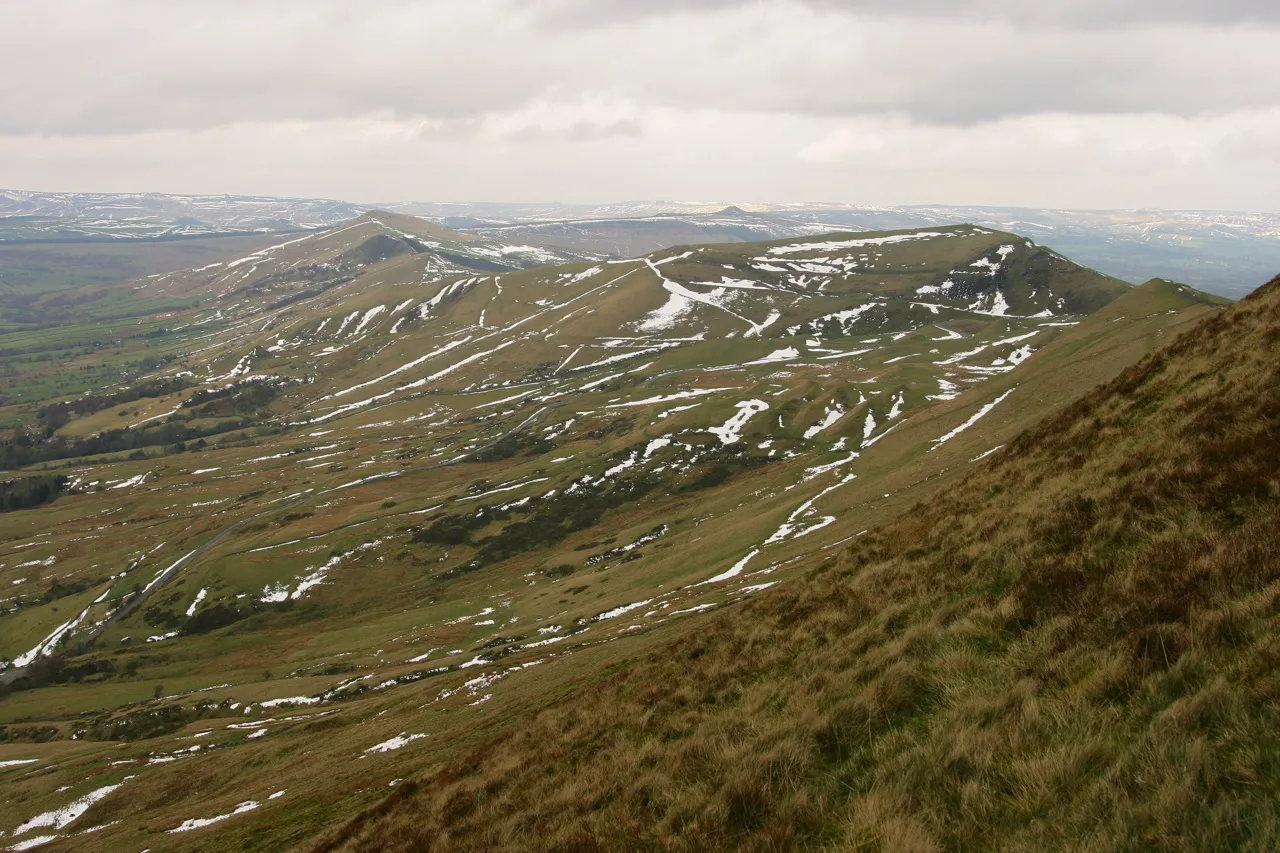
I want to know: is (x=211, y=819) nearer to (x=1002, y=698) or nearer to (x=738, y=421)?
(x=1002, y=698)

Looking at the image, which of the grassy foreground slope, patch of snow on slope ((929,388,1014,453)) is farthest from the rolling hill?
→ patch of snow on slope ((929,388,1014,453))

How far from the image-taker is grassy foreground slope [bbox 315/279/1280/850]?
6.85 metres

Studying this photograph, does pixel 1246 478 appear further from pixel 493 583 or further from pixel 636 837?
pixel 493 583

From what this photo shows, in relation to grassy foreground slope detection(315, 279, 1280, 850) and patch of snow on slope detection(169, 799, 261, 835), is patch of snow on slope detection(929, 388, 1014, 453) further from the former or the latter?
patch of snow on slope detection(169, 799, 261, 835)

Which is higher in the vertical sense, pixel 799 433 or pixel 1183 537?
pixel 1183 537

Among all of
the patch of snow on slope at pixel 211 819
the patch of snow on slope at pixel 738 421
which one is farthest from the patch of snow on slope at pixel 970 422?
the patch of snow on slope at pixel 211 819

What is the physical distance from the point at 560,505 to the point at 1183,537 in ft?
508

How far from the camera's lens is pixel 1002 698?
31.0 feet

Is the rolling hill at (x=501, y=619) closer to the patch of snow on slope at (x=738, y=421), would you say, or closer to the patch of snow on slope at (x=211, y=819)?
the patch of snow on slope at (x=211, y=819)

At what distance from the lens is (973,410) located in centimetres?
10175

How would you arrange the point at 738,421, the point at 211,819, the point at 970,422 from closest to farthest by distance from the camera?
the point at 211,819
the point at 970,422
the point at 738,421

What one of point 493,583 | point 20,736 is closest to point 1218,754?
point 493,583

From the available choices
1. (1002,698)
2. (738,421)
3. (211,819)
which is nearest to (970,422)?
(738,421)

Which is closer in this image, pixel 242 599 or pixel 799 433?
pixel 242 599
